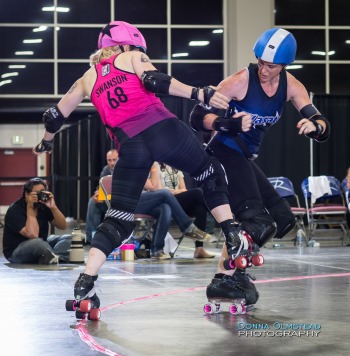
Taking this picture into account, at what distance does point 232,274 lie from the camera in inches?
173

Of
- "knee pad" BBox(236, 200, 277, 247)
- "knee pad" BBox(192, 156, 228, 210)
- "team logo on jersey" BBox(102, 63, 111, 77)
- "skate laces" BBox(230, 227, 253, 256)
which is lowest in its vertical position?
"skate laces" BBox(230, 227, 253, 256)

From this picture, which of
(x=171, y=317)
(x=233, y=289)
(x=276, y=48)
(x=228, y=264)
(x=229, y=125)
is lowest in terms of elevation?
(x=171, y=317)

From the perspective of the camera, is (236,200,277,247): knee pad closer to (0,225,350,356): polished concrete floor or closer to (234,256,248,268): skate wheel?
(234,256,248,268): skate wheel

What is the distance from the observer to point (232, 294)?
169 inches

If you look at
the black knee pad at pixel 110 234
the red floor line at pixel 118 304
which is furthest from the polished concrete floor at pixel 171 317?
the black knee pad at pixel 110 234

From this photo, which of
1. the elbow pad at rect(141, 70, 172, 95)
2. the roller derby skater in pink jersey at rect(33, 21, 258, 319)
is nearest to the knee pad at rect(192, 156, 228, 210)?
the roller derby skater in pink jersey at rect(33, 21, 258, 319)

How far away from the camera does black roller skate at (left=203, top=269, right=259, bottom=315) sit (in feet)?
14.0

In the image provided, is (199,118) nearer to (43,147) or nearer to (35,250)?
(43,147)

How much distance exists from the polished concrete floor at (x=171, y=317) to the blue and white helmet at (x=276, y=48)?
51.8 inches

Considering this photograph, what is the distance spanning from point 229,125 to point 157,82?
1.40 ft

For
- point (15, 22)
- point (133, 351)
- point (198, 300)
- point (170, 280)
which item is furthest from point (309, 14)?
point (133, 351)

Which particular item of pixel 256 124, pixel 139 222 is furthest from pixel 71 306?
pixel 139 222

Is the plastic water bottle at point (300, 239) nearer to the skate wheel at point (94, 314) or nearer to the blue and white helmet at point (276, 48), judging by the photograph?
the blue and white helmet at point (276, 48)

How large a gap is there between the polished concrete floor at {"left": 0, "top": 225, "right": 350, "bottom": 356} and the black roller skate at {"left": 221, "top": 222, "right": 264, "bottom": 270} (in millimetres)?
275
